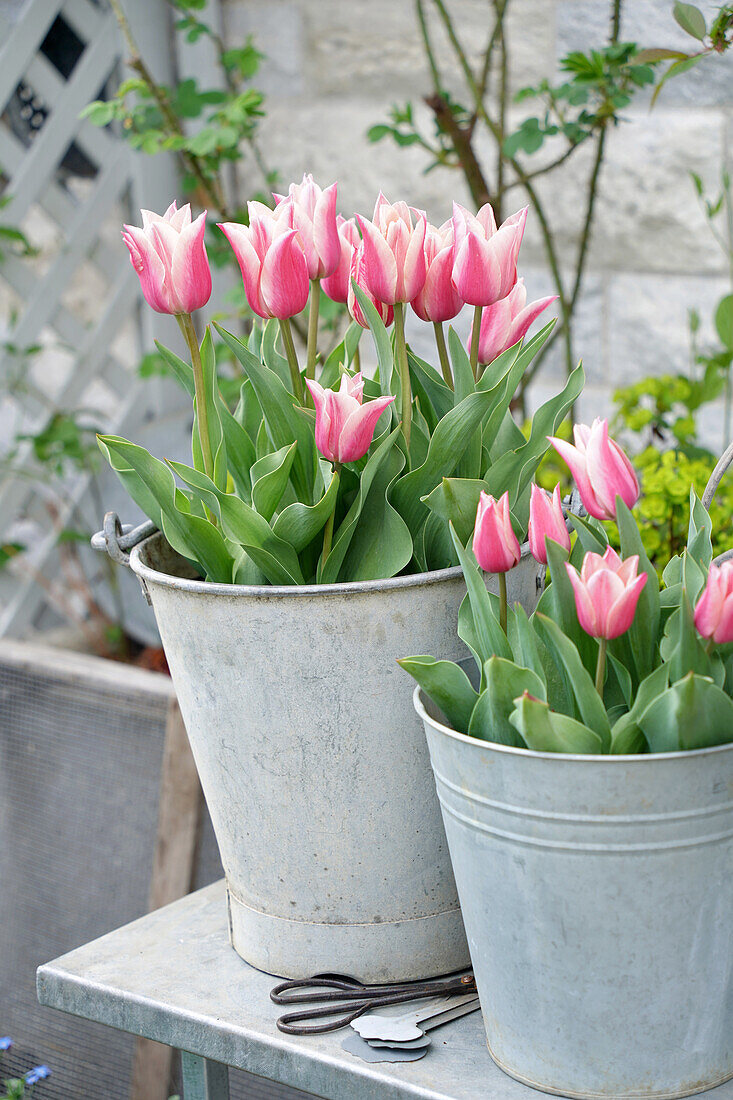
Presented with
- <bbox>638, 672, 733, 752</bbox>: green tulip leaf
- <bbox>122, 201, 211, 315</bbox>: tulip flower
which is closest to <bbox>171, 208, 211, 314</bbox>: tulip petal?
<bbox>122, 201, 211, 315</bbox>: tulip flower

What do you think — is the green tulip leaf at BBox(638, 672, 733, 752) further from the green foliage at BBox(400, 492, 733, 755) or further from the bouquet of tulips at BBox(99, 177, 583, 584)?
the bouquet of tulips at BBox(99, 177, 583, 584)

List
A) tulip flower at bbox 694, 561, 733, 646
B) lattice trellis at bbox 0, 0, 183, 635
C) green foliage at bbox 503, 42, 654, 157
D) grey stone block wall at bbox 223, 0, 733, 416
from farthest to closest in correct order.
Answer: lattice trellis at bbox 0, 0, 183, 635, grey stone block wall at bbox 223, 0, 733, 416, green foliage at bbox 503, 42, 654, 157, tulip flower at bbox 694, 561, 733, 646

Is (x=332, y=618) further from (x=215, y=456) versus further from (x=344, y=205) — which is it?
(x=344, y=205)

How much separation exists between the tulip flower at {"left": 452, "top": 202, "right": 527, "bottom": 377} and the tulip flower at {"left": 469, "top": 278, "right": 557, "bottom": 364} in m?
0.04

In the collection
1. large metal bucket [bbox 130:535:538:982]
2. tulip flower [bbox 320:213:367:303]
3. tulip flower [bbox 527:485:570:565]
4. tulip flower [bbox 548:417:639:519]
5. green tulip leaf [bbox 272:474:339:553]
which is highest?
tulip flower [bbox 320:213:367:303]

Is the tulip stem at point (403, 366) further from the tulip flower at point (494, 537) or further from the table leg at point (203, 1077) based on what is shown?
the table leg at point (203, 1077)

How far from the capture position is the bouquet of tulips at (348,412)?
60 centimetres

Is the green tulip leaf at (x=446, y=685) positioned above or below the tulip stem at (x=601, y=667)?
below

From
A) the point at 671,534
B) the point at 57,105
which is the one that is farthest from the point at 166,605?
the point at 57,105

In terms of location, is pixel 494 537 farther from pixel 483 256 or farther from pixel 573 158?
pixel 573 158

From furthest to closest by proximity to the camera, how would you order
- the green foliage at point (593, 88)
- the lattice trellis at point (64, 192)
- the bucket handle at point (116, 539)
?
the lattice trellis at point (64, 192)
the green foliage at point (593, 88)
the bucket handle at point (116, 539)

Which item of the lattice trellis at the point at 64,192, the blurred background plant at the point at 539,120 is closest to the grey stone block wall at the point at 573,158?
the blurred background plant at the point at 539,120

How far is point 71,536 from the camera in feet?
6.14

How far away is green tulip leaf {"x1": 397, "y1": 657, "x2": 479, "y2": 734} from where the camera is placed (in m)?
0.55
